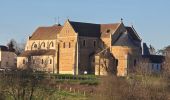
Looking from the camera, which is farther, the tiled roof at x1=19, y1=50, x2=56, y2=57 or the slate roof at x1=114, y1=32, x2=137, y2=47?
the tiled roof at x1=19, y1=50, x2=56, y2=57

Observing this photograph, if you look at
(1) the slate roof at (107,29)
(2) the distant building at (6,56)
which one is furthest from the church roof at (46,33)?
(2) the distant building at (6,56)

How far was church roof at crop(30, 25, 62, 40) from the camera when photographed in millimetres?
115363

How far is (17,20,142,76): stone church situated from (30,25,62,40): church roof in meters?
0.73

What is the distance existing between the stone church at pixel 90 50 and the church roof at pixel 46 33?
0.73 m

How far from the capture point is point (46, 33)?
118188mm

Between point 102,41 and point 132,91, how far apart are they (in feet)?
167

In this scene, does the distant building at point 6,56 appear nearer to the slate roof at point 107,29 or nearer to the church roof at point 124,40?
the slate roof at point 107,29

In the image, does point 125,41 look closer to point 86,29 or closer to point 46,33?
point 86,29

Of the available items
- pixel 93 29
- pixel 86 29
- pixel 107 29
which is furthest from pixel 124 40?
pixel 86 29

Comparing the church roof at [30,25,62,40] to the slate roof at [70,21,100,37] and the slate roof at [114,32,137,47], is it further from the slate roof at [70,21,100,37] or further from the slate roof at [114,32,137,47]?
the slate roof at [114,32,137,47]

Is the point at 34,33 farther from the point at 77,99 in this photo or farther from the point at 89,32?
the point at 77,99

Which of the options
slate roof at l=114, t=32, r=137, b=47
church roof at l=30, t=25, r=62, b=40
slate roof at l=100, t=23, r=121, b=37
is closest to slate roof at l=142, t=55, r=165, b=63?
slate roof at l=114, t=32, r=137, b=47

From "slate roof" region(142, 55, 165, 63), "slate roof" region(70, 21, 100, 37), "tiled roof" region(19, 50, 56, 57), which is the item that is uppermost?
"slate roof" region(70, 21, 100, 37)

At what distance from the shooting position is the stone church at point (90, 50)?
339ft
